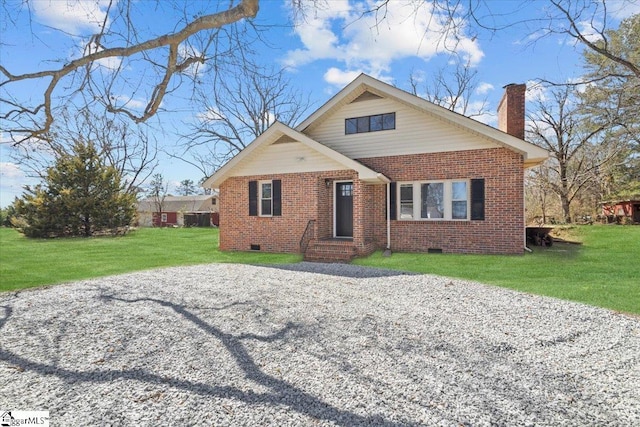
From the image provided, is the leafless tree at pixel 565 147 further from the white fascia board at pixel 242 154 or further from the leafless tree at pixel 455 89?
the white fascia board at pixel 242 154

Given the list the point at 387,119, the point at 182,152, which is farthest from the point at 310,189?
the point at 182,152

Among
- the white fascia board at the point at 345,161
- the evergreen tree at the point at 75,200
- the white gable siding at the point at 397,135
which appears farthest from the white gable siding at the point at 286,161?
the evergreen tree at the point at 75,200

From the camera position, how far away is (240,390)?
125 inches

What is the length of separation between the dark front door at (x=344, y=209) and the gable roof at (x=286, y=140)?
1.24m

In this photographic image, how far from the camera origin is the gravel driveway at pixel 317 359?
2.84 meters

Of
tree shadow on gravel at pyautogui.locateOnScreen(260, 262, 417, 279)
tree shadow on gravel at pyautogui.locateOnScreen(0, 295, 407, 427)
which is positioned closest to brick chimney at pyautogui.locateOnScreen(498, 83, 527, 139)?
tree shadow on gravel at pyautogui.locateOnScreen(260, 262, 417, 279)

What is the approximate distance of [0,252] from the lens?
13852mm

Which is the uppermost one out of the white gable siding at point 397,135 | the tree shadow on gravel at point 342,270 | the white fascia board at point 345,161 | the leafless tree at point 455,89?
the leafless tree at point 455,89

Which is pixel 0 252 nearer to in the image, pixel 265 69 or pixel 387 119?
pixel 265 69

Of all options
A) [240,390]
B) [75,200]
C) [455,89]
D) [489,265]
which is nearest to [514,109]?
[489,265]

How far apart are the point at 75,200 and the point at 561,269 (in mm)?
23766

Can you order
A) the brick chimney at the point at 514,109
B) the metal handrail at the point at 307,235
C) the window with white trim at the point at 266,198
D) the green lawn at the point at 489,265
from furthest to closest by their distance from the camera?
the window with white trim at the point at 266,198 < the metal handrail at the point at 307,235 < the brick chimney at the point at 514,109 < the green lawn at the point at 489,265

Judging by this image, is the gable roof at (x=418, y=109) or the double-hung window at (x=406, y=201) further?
the double-hung window at (x=406, y=201)

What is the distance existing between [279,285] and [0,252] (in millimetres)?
13445
